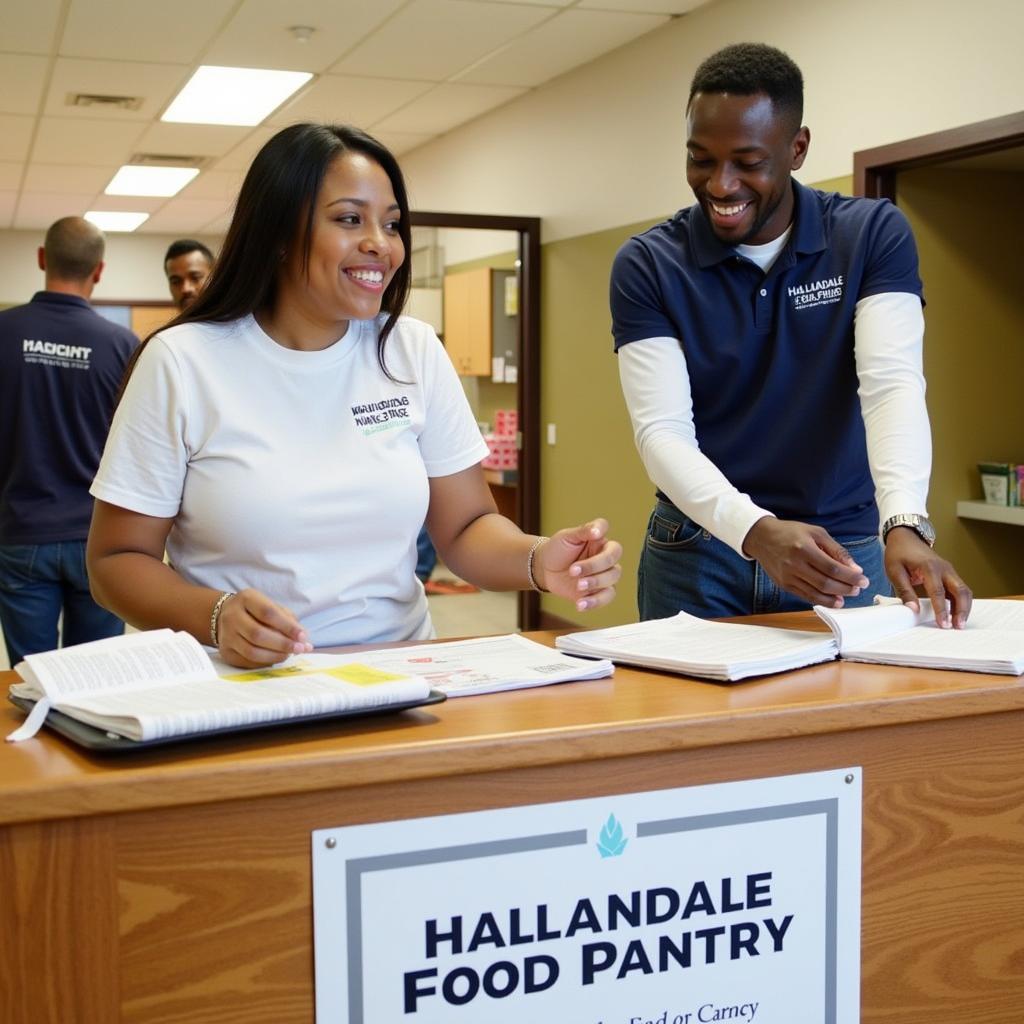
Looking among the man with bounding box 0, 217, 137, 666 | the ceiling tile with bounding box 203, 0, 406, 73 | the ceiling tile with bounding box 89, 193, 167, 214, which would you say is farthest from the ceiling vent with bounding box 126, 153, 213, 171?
the man with bounding box 0, 217, 137, 666

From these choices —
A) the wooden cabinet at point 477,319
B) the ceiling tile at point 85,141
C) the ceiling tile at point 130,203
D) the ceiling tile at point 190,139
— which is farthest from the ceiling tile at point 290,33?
the ceiling tile at point 130,203

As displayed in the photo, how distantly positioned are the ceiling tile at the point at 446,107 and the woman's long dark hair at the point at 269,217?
16.0 feet

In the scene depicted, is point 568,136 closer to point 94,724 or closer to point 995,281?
point 995,281

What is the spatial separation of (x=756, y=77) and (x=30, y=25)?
162 inches

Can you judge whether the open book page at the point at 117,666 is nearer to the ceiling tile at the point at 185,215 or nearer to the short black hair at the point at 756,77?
the short black hair at the point at 756,77

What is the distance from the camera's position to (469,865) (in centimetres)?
119

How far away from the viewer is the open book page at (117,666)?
1.21m

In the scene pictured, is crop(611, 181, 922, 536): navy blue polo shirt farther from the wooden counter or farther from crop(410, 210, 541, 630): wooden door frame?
crop(410, 210, 541, 630): wooden door frame

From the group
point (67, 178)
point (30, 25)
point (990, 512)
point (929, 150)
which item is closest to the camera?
point (929, 150)

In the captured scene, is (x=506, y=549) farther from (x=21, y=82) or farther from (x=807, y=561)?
(x=21, y=82)

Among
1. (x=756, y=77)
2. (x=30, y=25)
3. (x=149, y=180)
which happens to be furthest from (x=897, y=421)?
(x=149, y=180)

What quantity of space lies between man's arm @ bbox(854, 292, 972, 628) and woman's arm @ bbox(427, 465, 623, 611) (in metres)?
0.39

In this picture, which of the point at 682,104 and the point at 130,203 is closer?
the point at 682,104

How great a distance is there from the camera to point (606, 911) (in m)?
1.24
